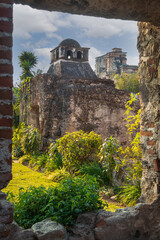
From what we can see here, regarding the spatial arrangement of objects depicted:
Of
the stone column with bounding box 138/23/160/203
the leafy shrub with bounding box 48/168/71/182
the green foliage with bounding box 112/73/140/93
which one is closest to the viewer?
the stone column with bounding box 138/23/160/203

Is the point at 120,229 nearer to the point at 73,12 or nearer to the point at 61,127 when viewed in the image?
the point at 73,12

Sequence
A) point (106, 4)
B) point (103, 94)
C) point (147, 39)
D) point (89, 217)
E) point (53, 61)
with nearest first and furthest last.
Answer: point (106, 4) < point (89, 217) < point (147, 39) < point (103, 94) < point (53, 61)

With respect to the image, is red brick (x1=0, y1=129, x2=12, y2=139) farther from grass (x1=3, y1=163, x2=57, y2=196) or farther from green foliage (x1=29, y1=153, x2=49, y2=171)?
green foliage (x1=29, y1=153, x2=49, y2=171)

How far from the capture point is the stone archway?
187 centimetres

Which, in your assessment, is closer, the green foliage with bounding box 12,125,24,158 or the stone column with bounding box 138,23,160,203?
the stone column with bounding box 138,23,160,203

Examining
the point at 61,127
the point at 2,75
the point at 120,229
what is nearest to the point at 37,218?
the point at 120,229

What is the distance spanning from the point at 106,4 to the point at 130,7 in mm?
263

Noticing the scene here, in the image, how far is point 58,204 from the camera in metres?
2.66

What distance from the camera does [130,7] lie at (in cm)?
254

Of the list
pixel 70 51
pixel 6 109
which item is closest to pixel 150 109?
pixel 6 109

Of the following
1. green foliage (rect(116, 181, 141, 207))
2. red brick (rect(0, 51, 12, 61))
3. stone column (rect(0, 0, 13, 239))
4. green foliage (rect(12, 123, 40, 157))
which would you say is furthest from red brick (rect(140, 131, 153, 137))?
green foliage (rect(12, 123, 40, 157))

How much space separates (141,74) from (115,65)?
1184 inches

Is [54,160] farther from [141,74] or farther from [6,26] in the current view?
[6,26]

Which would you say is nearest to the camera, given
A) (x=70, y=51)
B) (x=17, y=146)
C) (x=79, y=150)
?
(x=79, y=150)
